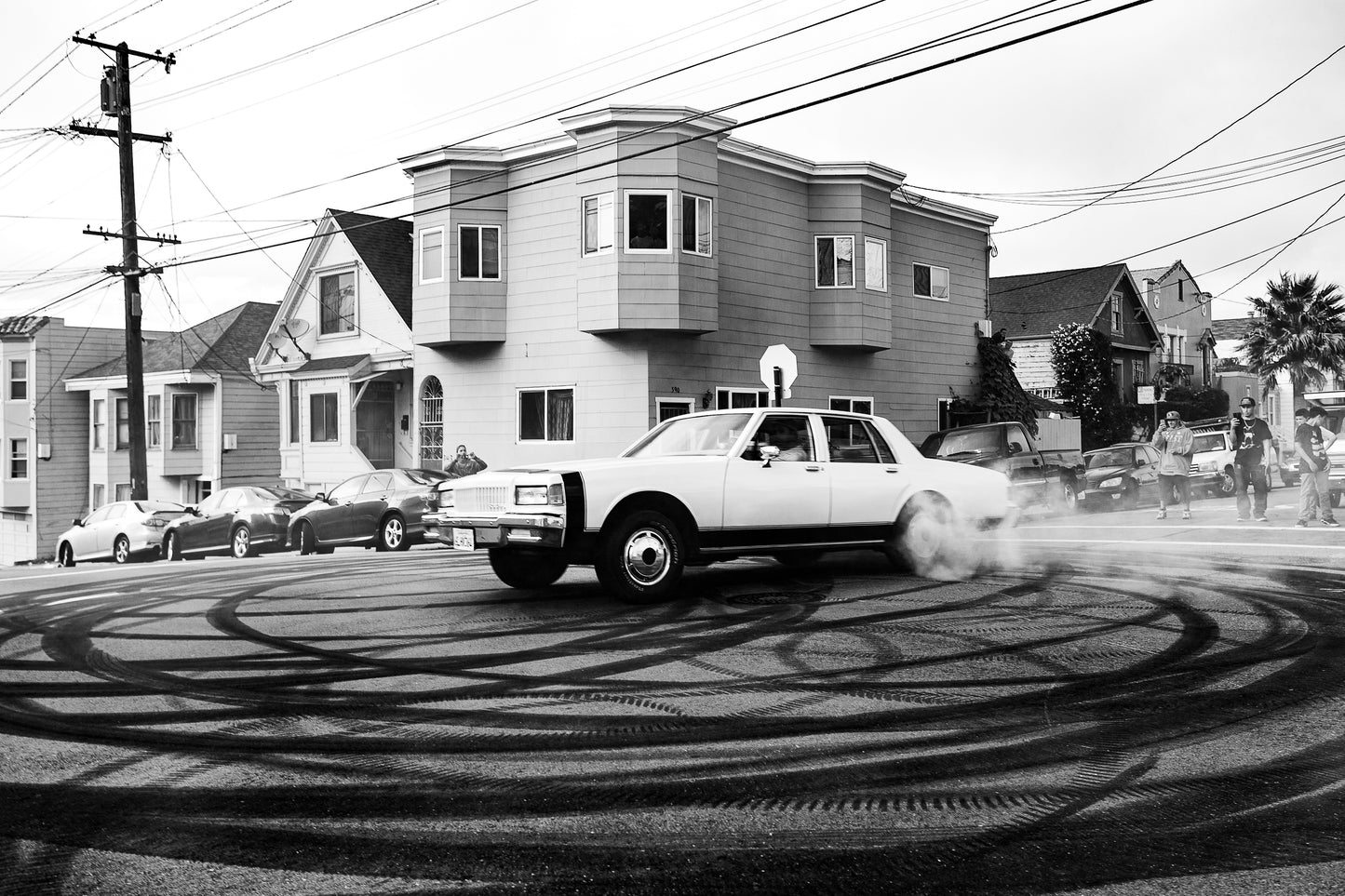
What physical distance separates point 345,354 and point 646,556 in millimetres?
22868

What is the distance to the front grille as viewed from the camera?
31.3ft

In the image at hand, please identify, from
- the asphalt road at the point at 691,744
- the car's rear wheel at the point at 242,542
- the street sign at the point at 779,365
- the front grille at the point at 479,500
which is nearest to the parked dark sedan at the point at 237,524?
the car's rear wheel at the point at 242,542

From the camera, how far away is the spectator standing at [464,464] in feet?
74.8

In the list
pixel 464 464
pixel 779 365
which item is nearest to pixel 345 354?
pixel 464 464

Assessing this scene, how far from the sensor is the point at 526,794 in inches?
181

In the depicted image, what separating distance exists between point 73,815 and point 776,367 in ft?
56.2

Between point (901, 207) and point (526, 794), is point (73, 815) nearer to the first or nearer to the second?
point (526, 794)

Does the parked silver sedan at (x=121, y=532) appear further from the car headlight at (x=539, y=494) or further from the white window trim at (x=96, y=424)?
the car headlight at (x=539, y=494)

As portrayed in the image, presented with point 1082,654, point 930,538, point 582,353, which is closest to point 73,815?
point 1082,654

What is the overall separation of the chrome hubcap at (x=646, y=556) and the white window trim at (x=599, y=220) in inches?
554

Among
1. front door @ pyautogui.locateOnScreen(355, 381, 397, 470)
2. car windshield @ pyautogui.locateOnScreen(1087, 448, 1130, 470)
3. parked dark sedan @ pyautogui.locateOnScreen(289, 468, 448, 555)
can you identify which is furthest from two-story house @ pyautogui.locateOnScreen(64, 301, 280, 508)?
car windshield @ pyautogui.locateOnScreen(1087, 448, 1130, 470)

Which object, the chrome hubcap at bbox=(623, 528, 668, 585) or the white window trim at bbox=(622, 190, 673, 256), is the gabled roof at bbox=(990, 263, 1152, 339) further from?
the chrome hubcap at bbox=(623, 528, 668, 585)

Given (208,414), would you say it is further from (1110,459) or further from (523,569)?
(523,569)

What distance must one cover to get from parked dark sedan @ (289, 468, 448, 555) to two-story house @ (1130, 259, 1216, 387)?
146 ft
